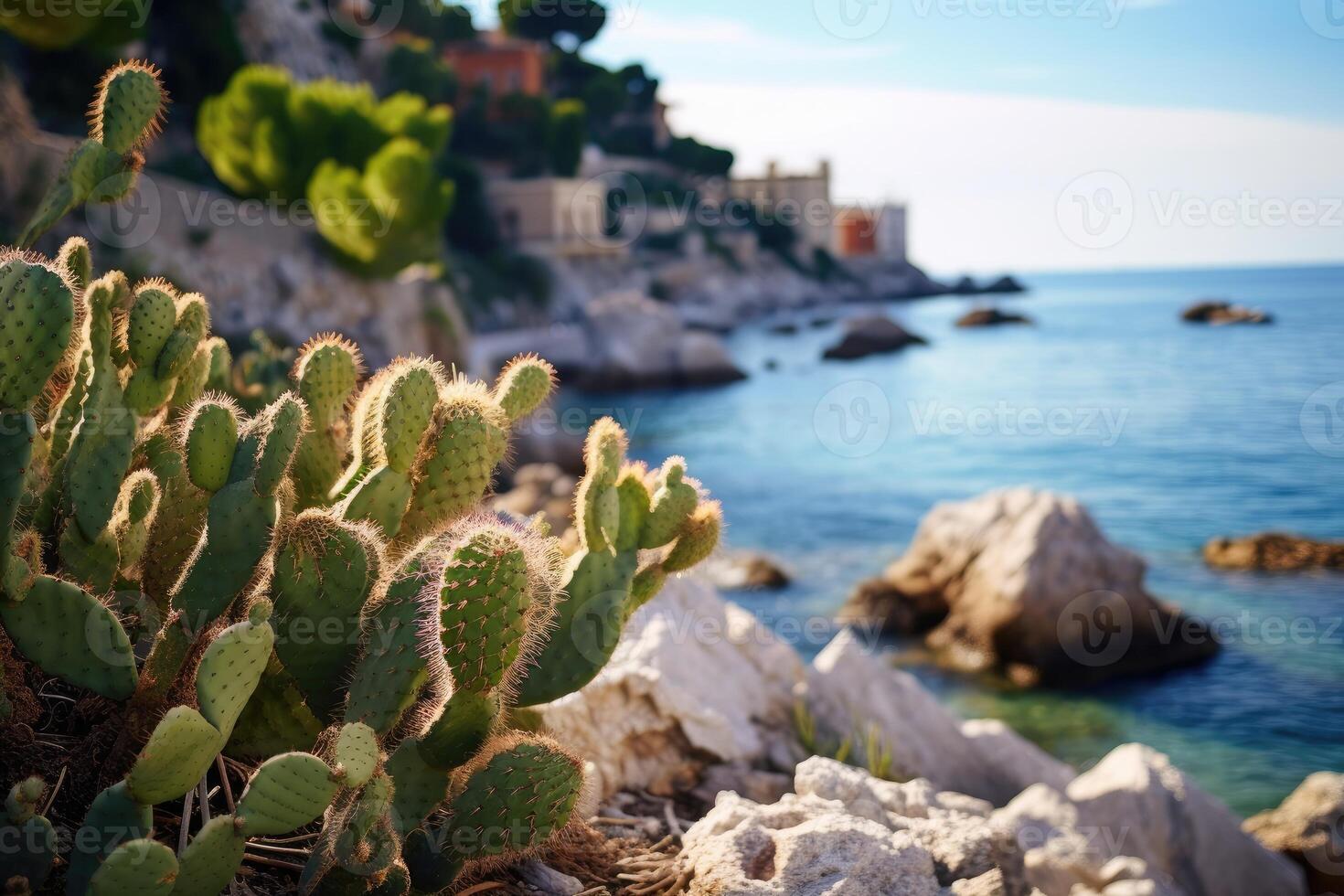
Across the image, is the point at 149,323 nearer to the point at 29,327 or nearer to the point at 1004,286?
the point at 29,327

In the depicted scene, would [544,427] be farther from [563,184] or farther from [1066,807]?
[563,184]

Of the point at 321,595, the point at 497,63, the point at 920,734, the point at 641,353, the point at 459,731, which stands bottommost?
the point at 920,734

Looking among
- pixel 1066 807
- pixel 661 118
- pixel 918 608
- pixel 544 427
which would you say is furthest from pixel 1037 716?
pixel 661 118

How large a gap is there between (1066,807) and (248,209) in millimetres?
23932

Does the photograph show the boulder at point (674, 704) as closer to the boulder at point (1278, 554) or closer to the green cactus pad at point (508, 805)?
the green cactus pad at point (508, 805)

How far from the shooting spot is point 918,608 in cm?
1207

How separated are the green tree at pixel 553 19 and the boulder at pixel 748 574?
43.9 metres

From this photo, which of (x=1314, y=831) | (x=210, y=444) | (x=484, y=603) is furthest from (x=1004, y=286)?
(x=484, y=603)

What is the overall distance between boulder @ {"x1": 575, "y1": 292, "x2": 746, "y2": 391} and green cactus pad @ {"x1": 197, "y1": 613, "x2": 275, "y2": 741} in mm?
33661

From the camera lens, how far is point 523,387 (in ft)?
11.0

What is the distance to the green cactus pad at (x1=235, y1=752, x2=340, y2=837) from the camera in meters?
2.20

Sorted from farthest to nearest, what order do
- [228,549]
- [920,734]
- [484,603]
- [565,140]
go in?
1. [565,140]
2. [920,734]
3. [228,549]
4. [484,603]

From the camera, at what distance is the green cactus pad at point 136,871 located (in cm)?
205

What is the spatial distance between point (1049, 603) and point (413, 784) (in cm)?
893
